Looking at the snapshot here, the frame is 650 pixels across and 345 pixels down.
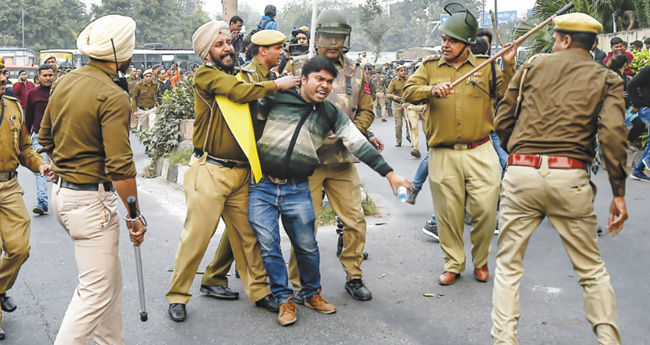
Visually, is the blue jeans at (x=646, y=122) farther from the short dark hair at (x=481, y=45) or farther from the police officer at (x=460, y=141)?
the police officer at (x=460, y=141)

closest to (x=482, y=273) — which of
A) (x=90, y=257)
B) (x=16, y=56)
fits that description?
(x=90, y=257)

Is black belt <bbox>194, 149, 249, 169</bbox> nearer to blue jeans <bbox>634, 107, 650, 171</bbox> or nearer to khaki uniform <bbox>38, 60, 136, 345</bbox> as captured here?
khaki uniform <bbox>38, 60, 136, 345</bbox>

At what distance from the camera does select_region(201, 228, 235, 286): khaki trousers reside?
17.4ft

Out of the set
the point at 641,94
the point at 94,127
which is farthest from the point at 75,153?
the point at 641,94

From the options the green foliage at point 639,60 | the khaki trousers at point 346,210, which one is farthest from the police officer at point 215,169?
the green foliage at point 639,60

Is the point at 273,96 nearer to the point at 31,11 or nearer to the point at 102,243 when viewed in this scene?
the point at 102,243

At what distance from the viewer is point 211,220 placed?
482cm

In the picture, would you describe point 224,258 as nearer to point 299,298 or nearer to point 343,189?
point 299,298

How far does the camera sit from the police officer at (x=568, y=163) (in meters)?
3.95

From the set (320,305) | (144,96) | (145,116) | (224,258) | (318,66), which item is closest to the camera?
(318,66)

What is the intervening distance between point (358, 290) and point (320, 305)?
42 cm

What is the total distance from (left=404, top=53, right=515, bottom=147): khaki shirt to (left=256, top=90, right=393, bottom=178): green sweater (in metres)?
1.01

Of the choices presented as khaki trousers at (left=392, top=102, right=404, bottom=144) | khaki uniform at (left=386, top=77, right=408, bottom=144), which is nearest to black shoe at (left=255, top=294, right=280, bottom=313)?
khaki uniform at (left=386, top=77, right=408, bottom=144)

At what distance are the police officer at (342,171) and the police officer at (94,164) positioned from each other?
1.84 metres
